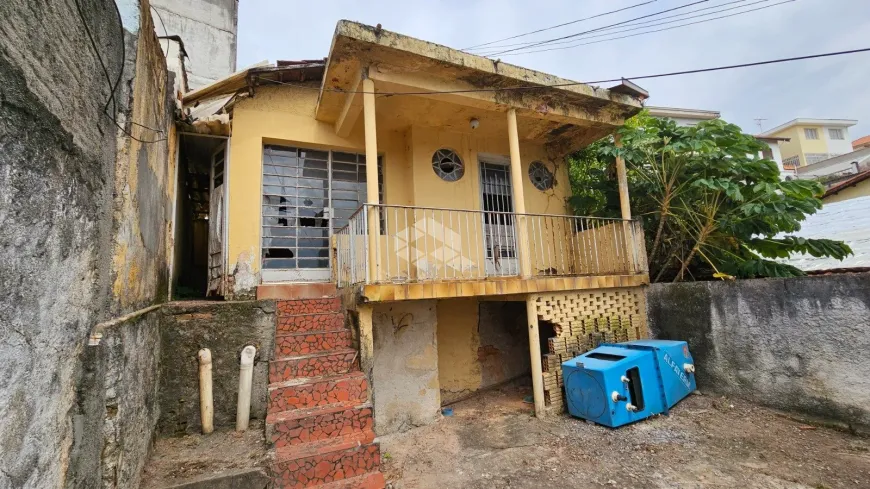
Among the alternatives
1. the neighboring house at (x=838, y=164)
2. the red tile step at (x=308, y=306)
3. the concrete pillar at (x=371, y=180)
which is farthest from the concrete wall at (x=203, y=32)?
the neighboring house at (x=838, y=164)

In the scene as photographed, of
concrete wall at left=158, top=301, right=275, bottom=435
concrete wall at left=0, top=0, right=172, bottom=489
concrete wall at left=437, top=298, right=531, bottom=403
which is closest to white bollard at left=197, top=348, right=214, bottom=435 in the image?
concrete wall at left=158, top=301, right=275, bottom=435

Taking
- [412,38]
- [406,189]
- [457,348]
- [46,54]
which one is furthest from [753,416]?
[46,54]

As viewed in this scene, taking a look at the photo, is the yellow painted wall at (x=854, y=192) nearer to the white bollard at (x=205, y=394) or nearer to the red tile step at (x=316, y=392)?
the red tile step at (x=316, y=392)

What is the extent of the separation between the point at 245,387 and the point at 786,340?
5840mm

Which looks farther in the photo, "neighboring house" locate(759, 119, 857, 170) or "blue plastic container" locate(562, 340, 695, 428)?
"neighboring house" locate(759, 119, 857, 170)

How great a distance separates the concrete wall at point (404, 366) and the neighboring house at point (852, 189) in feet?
32.6

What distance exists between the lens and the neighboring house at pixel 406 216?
455 cm

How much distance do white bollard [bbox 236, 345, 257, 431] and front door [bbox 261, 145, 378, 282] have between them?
156cm

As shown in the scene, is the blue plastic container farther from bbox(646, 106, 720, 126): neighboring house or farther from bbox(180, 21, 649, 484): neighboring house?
bbox(646, 106, 720, 126): neighboring house

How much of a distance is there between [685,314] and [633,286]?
75 cm

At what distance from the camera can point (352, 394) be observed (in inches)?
148

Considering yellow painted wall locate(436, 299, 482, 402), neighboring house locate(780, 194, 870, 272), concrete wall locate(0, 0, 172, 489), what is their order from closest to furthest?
concrete wall locate(0, 0, 172, 489), neighboring house locate(780, 194, 870, 272), yellow painted wall locate(436, 299, 482, 402)

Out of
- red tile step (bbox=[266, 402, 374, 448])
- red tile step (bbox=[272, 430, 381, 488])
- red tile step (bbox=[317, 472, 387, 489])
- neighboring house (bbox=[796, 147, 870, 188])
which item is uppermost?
neighboring house (bbox=[796, 147, 870, 188])

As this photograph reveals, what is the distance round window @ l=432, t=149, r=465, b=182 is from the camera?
6.25 m
